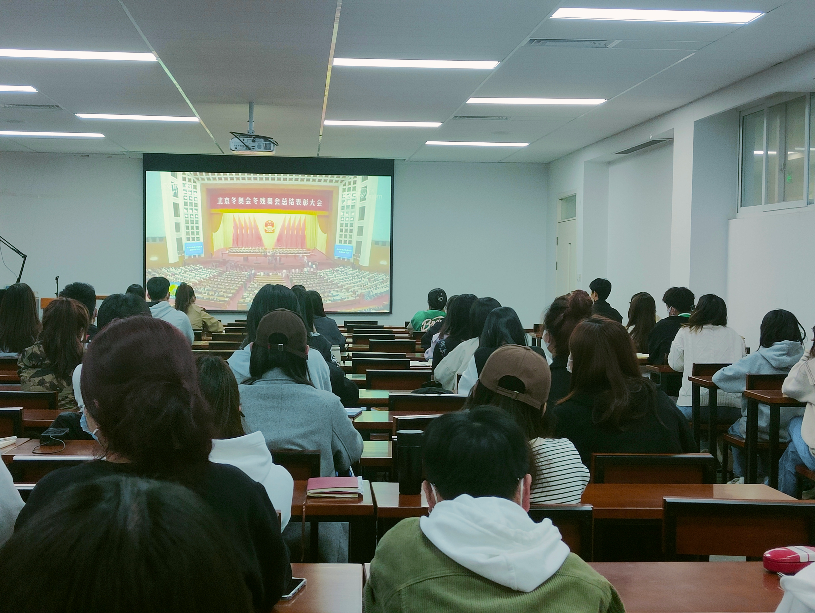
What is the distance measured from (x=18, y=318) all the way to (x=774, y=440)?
4634mm

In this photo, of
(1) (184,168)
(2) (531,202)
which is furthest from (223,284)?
(2) (531,202)

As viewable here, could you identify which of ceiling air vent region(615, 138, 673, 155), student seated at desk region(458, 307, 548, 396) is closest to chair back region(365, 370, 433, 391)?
student seated at desk region(458, 307, 548, 396)

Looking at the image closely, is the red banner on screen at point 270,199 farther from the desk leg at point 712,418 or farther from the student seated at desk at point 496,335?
the student seated at desk at point 496,335

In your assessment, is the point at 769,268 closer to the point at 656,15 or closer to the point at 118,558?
the point at 656,15

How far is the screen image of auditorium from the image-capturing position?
13.1 meters

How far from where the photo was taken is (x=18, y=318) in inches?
210

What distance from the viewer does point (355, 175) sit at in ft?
43.6

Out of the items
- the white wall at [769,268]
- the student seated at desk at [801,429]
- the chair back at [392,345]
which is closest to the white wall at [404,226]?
the white wall at [769,268]

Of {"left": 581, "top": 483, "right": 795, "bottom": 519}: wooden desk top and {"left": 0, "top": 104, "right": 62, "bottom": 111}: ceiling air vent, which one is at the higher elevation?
{"left": 0, "top": 104, "right": 62, "bottom": 111}: ceiling air vent

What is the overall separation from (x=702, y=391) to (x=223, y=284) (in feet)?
29.4

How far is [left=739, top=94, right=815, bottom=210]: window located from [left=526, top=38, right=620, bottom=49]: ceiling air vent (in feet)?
7.38

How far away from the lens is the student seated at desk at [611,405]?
3133 millimetres

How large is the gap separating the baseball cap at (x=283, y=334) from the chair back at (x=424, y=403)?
1.16 m

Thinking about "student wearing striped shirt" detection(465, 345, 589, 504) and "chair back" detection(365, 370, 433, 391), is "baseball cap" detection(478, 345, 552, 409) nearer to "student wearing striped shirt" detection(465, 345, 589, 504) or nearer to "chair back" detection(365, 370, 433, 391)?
"student wearing striped shirt" detection(465, 345, 589, 504)
